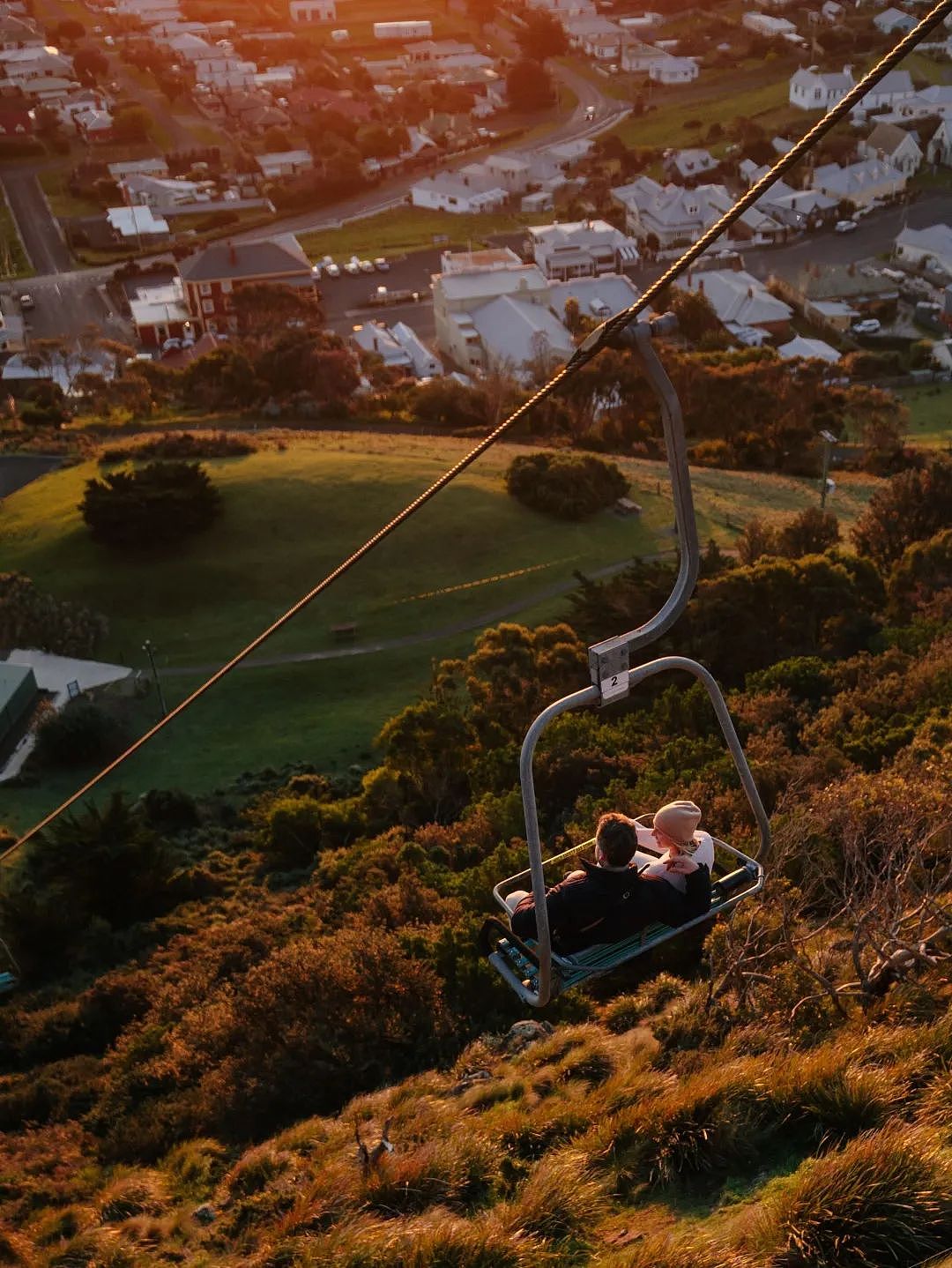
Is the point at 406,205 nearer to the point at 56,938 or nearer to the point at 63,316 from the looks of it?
the point at 63,316

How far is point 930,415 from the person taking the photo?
53.0m

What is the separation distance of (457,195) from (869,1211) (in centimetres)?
8711

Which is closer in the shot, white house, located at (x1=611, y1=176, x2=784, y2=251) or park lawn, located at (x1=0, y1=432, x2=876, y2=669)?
park lawn, located at (x1=0, y1=432, x2=876, y2=669)

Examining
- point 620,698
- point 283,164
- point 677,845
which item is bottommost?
point 677,845

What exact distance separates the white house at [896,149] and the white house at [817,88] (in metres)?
8.49

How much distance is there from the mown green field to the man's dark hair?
675 inches

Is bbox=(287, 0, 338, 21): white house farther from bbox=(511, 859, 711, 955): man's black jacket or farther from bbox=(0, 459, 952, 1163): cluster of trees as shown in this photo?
bbox=(511, 859, 711, 955): man's black jacket

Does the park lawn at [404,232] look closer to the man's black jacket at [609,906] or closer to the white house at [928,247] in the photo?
the white house at [928,247]

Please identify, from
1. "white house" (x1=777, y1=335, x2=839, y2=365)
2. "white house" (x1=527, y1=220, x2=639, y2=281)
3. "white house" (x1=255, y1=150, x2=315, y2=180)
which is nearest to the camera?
"white house" (x1=777, y1=335, x2=839, y2=365)

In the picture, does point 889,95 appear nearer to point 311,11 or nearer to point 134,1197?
point 311,11

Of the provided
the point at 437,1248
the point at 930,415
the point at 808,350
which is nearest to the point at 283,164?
the point at 808,350

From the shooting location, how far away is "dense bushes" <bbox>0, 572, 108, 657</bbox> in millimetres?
28688

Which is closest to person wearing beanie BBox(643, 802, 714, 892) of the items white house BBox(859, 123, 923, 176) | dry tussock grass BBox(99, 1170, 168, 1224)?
dry tussock grass BBox(99, 1170, 168, 1224)

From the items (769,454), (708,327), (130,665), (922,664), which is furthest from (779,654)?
(708,327)
